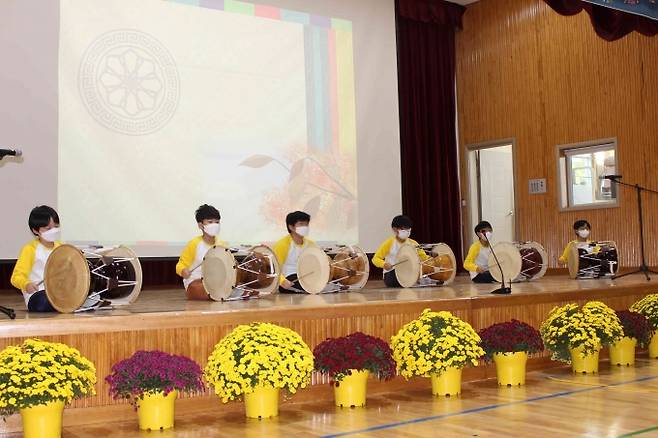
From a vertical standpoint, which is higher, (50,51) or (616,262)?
(50,51)

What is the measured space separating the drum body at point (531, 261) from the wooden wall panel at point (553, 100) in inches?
79.9

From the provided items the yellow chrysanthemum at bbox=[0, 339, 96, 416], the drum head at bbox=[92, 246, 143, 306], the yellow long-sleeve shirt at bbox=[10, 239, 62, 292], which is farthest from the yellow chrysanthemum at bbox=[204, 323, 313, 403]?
the yellow long-sleeve shirt at bbox=[10, 239, 62, 292]

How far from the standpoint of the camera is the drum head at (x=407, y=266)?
8547mm

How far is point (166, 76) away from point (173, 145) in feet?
2.51

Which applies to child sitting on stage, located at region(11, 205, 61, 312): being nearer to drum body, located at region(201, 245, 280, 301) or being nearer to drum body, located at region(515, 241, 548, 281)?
drum body, located at region(201, 245, 280, 301)

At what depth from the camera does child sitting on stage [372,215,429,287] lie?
8859 millimetres

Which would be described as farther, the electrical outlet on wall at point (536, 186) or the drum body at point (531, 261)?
the electrical outlet on wall at point (536, 186)

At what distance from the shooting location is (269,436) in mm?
4410

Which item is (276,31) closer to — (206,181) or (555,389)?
(206,181)

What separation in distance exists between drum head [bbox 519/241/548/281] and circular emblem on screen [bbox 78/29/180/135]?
14.1ft

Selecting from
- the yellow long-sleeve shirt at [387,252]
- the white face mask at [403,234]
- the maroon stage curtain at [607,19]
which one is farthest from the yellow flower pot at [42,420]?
the maroon stage curtain at [607,19]

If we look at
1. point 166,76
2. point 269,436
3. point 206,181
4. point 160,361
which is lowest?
point 269,436

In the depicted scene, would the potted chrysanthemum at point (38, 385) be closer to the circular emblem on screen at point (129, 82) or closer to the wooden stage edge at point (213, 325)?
the wooden stage edge at point (213, 325)

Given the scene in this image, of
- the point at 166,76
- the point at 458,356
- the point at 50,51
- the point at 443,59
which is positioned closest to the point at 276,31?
the point at 166,76
